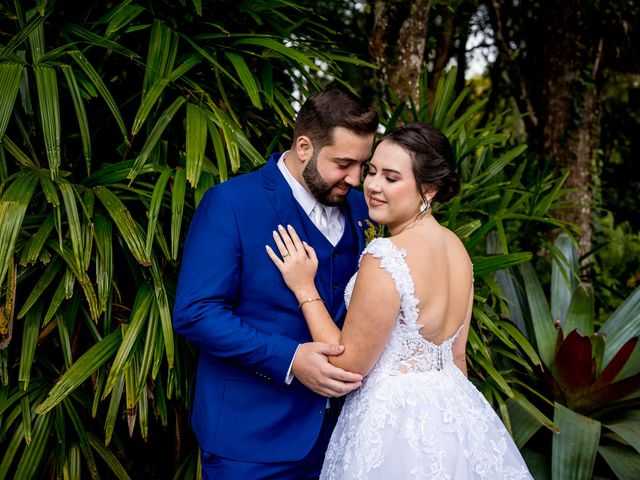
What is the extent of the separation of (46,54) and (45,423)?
55.5 inches

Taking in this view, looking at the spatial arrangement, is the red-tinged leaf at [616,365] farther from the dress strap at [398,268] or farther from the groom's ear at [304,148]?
the groom's ear at [304,148]

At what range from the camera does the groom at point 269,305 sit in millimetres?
1934

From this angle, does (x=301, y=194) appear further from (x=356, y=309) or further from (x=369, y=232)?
(x=356, y=309)

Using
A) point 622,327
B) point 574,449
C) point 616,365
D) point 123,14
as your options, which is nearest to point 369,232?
point 123,14

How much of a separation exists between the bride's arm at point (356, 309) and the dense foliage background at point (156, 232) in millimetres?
534

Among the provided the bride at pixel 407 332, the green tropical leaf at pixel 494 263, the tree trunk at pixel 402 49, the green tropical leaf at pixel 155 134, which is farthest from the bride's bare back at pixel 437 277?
the tree trunk at pixel 402 49

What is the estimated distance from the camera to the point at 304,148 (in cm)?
220

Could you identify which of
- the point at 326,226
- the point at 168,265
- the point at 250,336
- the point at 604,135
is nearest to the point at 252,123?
the point at 168,265

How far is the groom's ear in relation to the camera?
2.19 meters

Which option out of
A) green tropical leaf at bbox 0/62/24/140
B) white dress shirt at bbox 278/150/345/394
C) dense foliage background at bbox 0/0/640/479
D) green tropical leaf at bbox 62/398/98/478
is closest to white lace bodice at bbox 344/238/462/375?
white dress shirt at bbox 278/150/345/394

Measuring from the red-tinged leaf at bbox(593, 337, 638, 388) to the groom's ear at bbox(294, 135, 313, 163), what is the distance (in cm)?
188

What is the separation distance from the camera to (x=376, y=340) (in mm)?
1835

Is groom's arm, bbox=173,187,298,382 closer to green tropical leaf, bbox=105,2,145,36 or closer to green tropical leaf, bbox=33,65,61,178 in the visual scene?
green tropical leaf, bbox=33,65,61,178

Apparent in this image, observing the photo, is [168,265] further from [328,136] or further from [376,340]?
[376,340]
